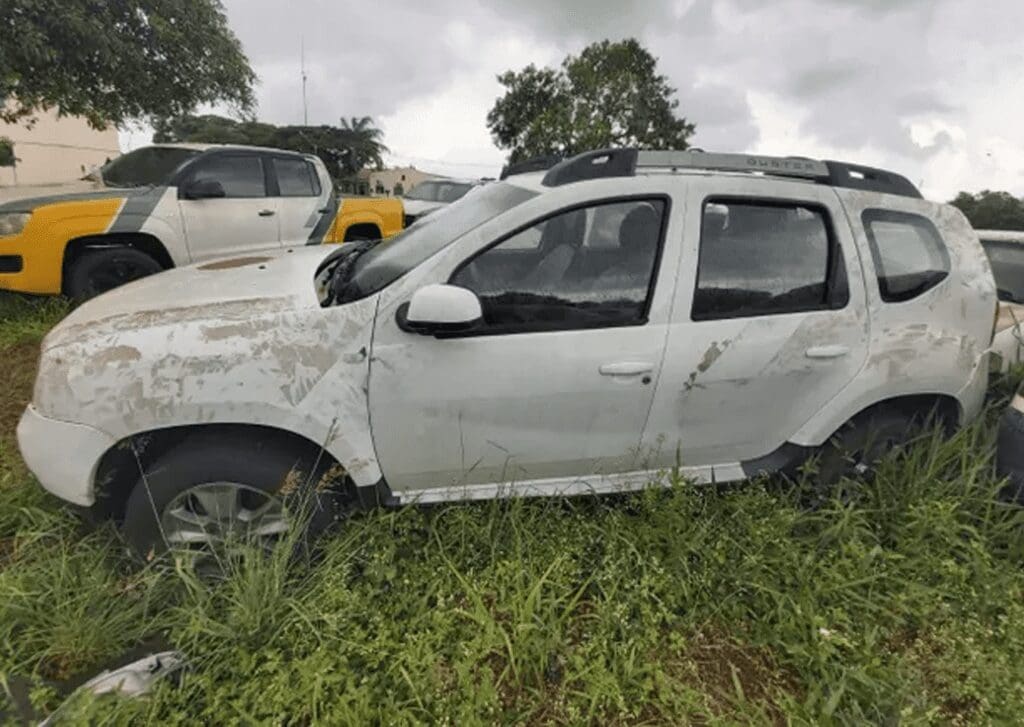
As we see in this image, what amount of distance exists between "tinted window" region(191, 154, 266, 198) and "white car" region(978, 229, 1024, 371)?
6.22 m

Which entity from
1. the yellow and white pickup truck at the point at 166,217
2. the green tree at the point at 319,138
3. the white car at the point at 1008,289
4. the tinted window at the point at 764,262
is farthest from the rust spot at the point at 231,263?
the green tree at the point at 319,138

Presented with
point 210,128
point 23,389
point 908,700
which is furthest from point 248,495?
point 210,128

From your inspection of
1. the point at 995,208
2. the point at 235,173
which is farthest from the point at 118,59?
the point at 995,208

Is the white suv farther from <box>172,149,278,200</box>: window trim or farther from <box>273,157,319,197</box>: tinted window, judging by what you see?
<box>273,157,319,197</box>: tinted window

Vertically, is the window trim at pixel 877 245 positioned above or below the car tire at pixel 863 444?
above

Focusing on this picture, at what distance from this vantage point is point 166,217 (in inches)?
181

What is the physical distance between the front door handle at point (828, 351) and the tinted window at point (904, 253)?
0.31 metres

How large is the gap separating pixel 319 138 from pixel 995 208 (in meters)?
35.8

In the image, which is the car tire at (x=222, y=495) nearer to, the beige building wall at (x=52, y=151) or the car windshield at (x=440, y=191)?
the car windshield at (x=440, y=191)

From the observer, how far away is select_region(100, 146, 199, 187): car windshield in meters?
4.89

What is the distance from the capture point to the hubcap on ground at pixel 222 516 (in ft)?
6.39

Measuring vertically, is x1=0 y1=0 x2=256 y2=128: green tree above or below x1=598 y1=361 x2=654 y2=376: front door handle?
above

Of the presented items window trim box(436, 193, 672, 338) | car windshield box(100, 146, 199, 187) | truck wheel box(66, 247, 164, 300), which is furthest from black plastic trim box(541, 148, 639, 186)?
car windshield box(100, 146, 199, 187)

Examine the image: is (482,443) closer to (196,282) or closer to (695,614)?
(695,614)
